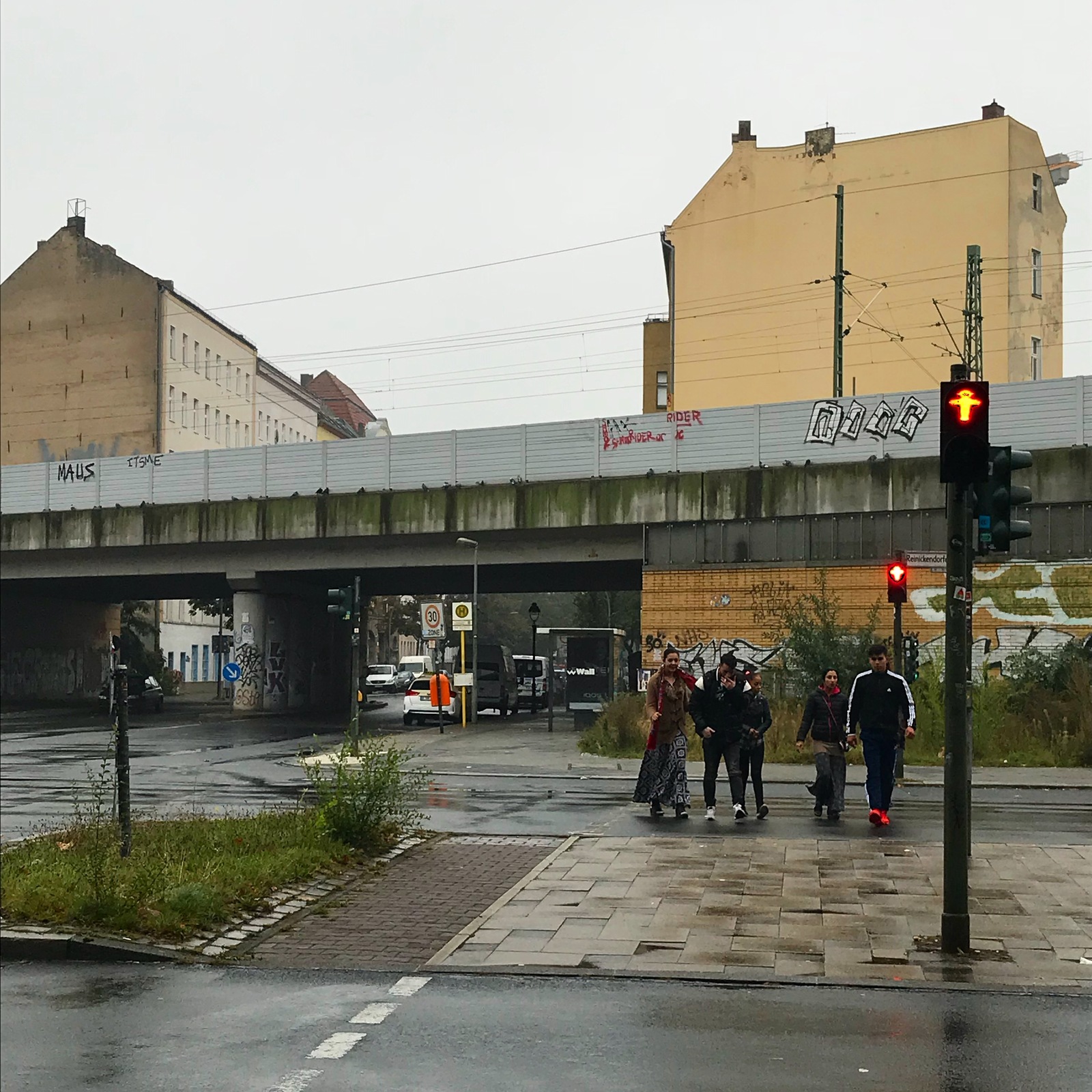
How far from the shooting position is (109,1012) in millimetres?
7188

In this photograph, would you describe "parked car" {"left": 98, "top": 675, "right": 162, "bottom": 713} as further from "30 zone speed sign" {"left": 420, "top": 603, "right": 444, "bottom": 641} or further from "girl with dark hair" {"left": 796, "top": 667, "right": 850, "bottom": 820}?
"girl with dark hair" {"left": 796, "top": 667, "right": 850, "bottom": 820}

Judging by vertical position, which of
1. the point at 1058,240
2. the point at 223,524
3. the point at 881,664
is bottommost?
the point at 881,664

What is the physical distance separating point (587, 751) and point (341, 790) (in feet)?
54.0

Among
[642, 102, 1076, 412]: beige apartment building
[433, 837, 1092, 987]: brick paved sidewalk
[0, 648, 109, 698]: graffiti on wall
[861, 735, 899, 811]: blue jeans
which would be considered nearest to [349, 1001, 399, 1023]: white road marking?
[433, 837, 1092, 987]: brick paved sidewalk

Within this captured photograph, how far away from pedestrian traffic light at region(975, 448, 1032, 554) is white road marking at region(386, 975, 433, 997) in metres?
4.45

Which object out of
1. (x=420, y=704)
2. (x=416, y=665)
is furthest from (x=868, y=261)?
(x=416, y=665)

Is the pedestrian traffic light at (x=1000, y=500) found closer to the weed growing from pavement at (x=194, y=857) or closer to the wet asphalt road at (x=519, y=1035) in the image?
the wet asphalt road at (x=519, y=1035)

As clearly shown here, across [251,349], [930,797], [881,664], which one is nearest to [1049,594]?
[930,797]

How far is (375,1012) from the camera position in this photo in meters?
7.26

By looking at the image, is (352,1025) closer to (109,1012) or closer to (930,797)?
(109,1012)

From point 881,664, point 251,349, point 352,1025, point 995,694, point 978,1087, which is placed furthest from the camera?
point 251,349

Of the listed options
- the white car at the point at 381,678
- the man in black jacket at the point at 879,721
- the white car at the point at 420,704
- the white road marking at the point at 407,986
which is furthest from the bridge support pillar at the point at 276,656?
the white road marking at the point at 407,986

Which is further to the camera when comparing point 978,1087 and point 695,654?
point 695,654

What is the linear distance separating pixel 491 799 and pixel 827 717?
210 inches
